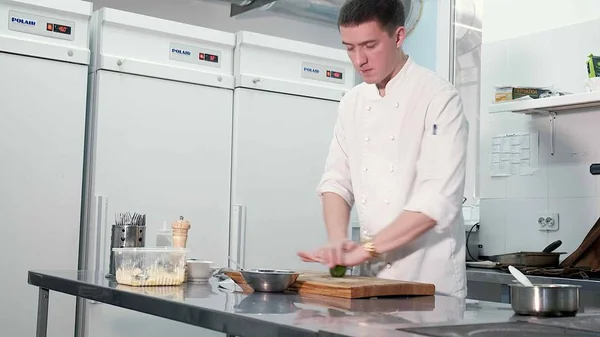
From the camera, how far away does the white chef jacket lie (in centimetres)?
224

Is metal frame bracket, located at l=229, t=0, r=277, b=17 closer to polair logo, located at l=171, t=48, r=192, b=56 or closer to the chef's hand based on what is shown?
polair logo, located at l=171, t=48, r=192, b=56

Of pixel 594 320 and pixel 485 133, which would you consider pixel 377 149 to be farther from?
pixel 485 133

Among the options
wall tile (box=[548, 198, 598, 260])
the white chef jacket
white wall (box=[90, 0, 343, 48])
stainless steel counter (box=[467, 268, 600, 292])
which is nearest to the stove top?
the white chef jacket

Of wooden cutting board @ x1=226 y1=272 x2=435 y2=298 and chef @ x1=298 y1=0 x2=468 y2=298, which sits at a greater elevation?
chef @ x1=298 y1=0 x2=468 y2=298

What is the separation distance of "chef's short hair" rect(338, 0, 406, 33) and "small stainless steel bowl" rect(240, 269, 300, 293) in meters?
0.75

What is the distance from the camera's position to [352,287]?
1836 mm

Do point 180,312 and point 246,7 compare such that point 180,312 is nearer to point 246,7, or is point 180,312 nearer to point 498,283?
point 498,283

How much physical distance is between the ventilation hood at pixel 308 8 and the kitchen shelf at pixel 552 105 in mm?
1087

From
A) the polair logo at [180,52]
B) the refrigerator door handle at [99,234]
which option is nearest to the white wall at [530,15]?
the polair logo at [180,52]

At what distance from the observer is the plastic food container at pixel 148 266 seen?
211cm

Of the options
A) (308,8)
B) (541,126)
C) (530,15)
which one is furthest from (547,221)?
(308,8)

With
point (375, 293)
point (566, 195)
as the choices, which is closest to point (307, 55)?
point (566, 195)

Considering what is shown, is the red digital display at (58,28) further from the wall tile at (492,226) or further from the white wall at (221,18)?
the wall tile at (492,226)

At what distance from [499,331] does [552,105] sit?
256 centimetres
